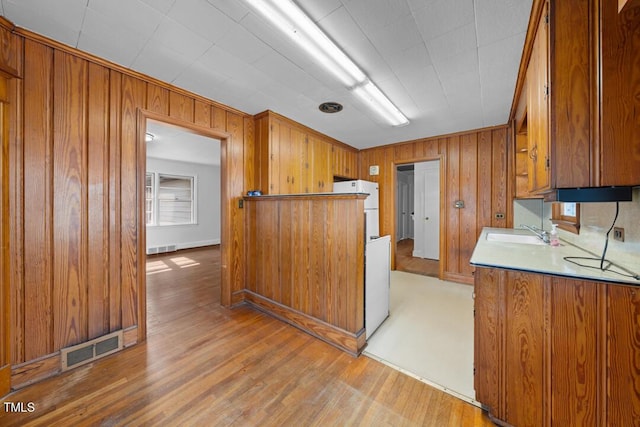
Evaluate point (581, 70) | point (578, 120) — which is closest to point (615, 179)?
point (578, 120)

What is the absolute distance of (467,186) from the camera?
3.82 metres

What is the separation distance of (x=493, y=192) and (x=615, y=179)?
301cm

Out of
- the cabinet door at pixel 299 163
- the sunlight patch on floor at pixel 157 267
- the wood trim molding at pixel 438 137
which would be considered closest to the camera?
the cabinet door at pixel 299 163

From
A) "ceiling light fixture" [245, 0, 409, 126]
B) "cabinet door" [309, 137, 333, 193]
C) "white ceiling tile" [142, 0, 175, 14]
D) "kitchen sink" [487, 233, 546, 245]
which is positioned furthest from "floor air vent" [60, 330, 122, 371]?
"kitchen sink" [487, 233, 546, 245]

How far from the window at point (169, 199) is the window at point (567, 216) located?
7.45m

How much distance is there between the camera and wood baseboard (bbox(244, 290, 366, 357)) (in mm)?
1993

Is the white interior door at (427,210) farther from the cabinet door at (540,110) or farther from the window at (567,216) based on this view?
the cabinet door at (540,110)

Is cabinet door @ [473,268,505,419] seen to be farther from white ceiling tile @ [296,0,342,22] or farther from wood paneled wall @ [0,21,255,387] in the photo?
wood paneled wall @ [0,21,255,387]

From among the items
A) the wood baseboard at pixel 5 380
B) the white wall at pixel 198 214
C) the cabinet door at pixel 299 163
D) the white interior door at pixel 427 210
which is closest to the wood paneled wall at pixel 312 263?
the cabinet door at pixel 299 163

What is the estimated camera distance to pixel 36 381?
1.64 meters

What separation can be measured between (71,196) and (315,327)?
235 cm

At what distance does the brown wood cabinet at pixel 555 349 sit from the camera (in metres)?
0.99

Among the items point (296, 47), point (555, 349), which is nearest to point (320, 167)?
point (296, 47)

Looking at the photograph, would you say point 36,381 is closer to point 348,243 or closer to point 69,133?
point 69,133
